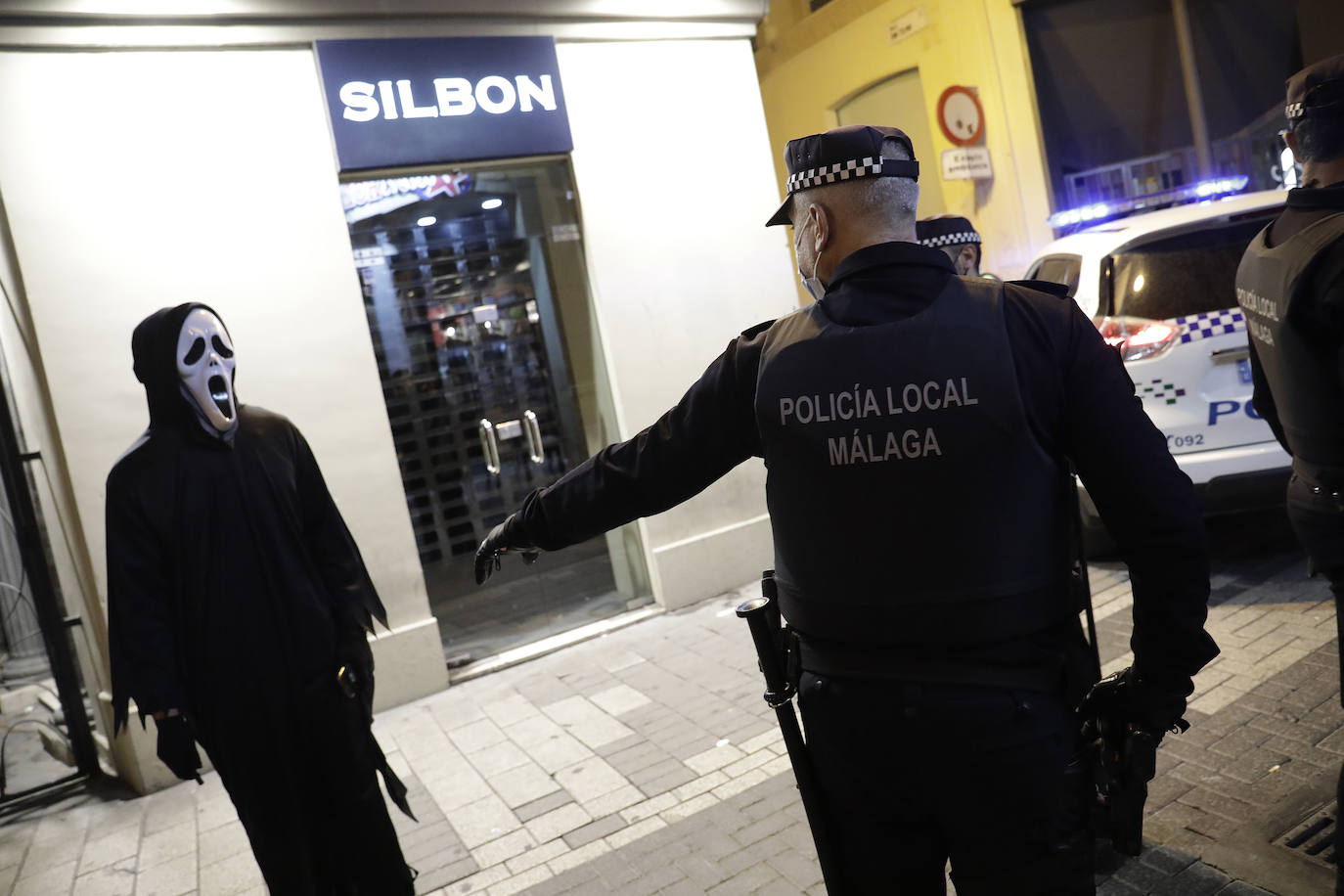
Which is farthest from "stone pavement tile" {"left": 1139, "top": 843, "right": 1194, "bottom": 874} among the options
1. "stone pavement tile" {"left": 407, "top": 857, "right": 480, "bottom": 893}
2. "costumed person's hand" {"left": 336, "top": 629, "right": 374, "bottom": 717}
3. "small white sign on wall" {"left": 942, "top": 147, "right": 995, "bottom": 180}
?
"small white sign on wall" {"left": 942, "top": 147, "right": 995, "bottom": 180}

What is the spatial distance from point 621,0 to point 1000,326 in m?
6.29

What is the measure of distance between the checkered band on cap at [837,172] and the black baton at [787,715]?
812mm

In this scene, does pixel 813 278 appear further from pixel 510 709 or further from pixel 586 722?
pixel 510 709

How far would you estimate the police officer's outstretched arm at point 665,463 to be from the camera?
2.29m

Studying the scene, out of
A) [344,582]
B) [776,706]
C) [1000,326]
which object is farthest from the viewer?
[344,582]

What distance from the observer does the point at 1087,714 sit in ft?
6.75

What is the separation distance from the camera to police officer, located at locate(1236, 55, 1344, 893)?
112 inches

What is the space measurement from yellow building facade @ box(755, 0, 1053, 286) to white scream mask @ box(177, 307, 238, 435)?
9.52 metres

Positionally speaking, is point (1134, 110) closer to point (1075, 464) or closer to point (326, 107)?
point (326, 107)

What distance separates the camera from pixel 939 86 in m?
12.7

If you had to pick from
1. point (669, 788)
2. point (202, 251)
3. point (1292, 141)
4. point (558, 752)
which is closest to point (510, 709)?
point (558, 752)

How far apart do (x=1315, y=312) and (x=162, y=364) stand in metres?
3.44

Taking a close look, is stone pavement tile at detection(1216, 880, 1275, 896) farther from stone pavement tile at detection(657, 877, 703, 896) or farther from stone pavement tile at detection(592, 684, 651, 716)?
stone pavement tile at detection(592, 684, 651, 716)

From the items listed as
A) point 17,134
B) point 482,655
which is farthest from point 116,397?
point 482,655
